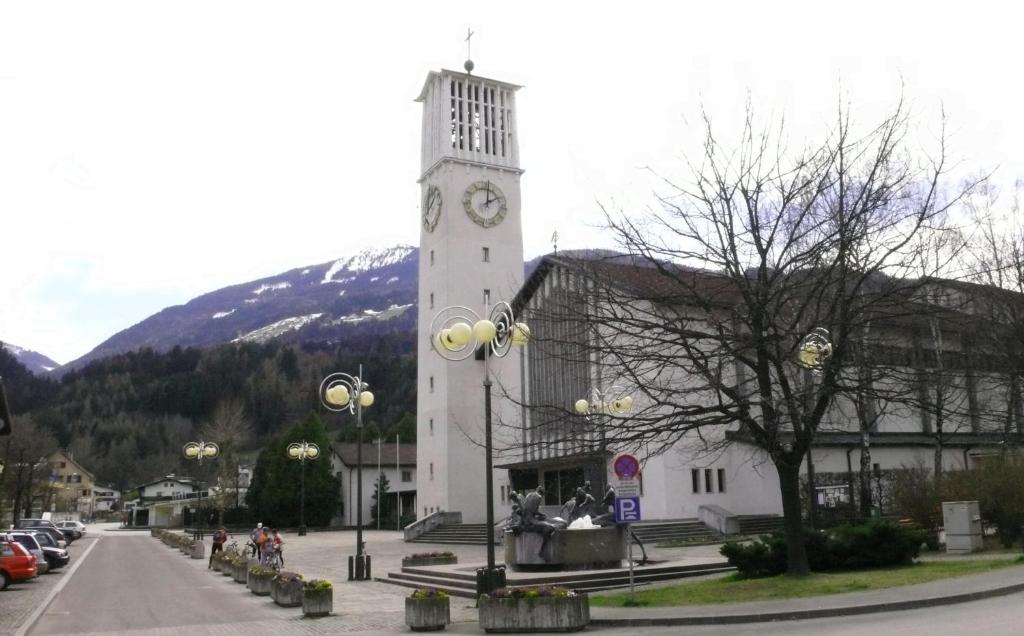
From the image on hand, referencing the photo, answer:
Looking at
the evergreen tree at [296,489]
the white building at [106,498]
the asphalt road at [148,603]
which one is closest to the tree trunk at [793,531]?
the asphalt road at [148,603]

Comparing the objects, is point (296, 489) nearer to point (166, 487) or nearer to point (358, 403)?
point (358, 403)

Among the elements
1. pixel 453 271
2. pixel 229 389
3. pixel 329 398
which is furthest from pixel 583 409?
pixel 229 389

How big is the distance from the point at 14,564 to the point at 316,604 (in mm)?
14034

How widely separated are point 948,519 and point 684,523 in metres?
17.6

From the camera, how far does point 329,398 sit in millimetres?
25781

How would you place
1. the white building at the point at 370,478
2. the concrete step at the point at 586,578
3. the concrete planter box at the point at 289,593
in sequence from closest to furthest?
the concrete planter box at the point at 289,593 < the concrete step at the point at 586,578 < the white building at the point at 370,478

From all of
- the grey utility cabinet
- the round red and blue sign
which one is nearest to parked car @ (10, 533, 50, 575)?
the round red and blue sign

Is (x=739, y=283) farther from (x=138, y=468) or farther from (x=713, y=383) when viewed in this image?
(x=138, y=468)

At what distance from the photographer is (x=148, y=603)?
69.6ft

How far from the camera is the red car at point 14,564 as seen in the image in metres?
25.4

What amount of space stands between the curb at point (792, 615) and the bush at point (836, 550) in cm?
438

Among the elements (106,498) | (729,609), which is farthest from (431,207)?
(106,498)

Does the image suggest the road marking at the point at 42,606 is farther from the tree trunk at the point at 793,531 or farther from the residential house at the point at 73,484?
the residential house at the point at 73,484

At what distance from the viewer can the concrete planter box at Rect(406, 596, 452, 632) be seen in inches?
593
